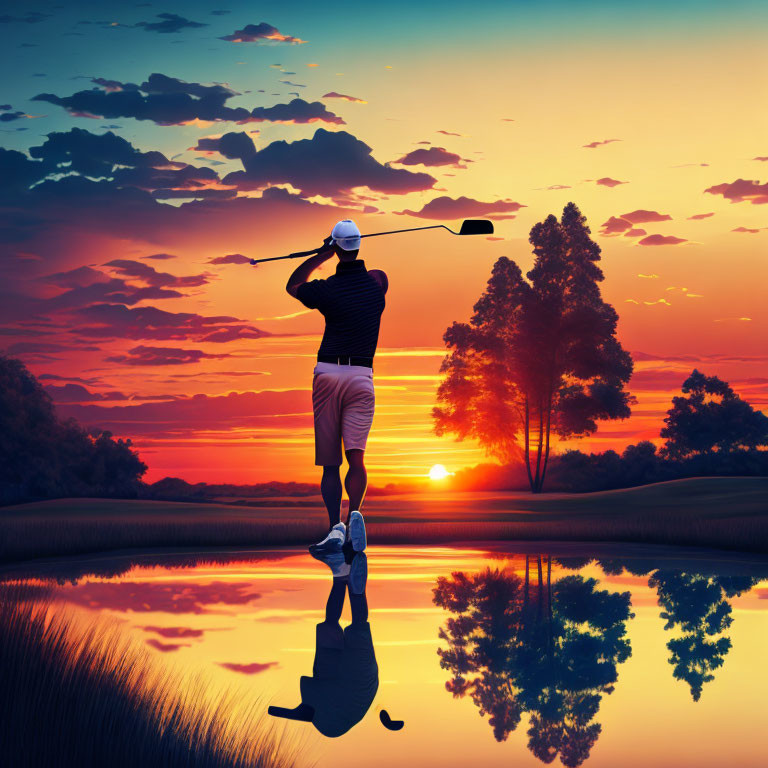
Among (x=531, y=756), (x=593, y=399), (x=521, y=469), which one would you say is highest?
(x=593, y=399)

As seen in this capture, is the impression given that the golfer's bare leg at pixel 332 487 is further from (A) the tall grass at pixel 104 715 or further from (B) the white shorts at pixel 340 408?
(A) the tall grass at pixel 104 715

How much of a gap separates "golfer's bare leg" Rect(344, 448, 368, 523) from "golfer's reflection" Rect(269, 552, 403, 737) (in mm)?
1938

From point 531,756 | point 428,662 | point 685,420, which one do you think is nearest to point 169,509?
point 428,662

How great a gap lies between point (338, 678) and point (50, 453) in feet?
124

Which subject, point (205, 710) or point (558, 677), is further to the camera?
point (558, 677)

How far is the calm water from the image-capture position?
4090mm

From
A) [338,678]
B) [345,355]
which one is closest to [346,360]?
[345,355]

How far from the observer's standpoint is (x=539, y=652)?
5617 mm

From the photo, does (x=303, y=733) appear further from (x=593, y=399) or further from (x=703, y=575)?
(x=593, y=399)

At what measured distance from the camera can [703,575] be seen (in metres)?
9.16

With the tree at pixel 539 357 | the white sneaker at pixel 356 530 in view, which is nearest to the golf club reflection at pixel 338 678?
the white sneaker at pixel 356 530

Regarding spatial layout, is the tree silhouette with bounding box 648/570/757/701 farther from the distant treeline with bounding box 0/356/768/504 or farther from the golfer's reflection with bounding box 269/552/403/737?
the distant treeline with bounding box 0/356/768/504

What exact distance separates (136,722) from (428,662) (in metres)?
1.85

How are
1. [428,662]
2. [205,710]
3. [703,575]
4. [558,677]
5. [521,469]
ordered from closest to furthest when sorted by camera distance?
[205,710], [558,677], [428,662], [703,575], [521,469]
